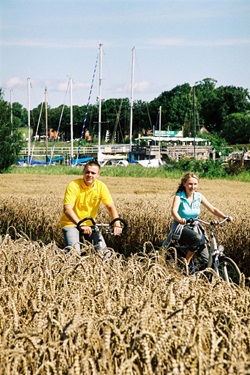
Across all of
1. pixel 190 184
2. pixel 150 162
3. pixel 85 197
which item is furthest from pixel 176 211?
pixel 150 162

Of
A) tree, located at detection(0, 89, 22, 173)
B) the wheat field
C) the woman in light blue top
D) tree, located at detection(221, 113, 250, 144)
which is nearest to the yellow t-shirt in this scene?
the woman in light blue top

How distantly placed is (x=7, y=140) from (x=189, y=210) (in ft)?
131

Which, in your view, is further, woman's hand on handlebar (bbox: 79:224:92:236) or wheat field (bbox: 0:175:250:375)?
woman's hand on handlebar (bbox: 79:224:92:236)

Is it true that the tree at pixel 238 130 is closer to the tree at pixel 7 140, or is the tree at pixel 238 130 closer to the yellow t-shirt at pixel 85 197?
the tree at pixel 7 140

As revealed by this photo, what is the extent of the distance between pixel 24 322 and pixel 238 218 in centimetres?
681

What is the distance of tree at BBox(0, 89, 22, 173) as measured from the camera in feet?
150

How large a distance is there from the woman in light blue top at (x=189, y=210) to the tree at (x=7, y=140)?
3826 cm

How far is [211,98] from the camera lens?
412ft

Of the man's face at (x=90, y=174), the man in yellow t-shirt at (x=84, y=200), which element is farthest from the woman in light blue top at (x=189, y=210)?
the man's face at (x=90, y=174)

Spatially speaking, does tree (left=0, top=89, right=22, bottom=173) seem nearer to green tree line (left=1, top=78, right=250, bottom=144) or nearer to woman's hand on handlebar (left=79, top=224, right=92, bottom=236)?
woman's hand on handlebar (left=79, top=224, right=92, bottom=236)

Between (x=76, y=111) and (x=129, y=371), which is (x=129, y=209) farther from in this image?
(x=76, y=111)

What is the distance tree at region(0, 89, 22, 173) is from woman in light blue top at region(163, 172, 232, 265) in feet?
126

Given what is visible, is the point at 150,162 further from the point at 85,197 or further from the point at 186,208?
the point at 85,197

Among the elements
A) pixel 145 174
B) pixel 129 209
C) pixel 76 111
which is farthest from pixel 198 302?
pixel 76 111
